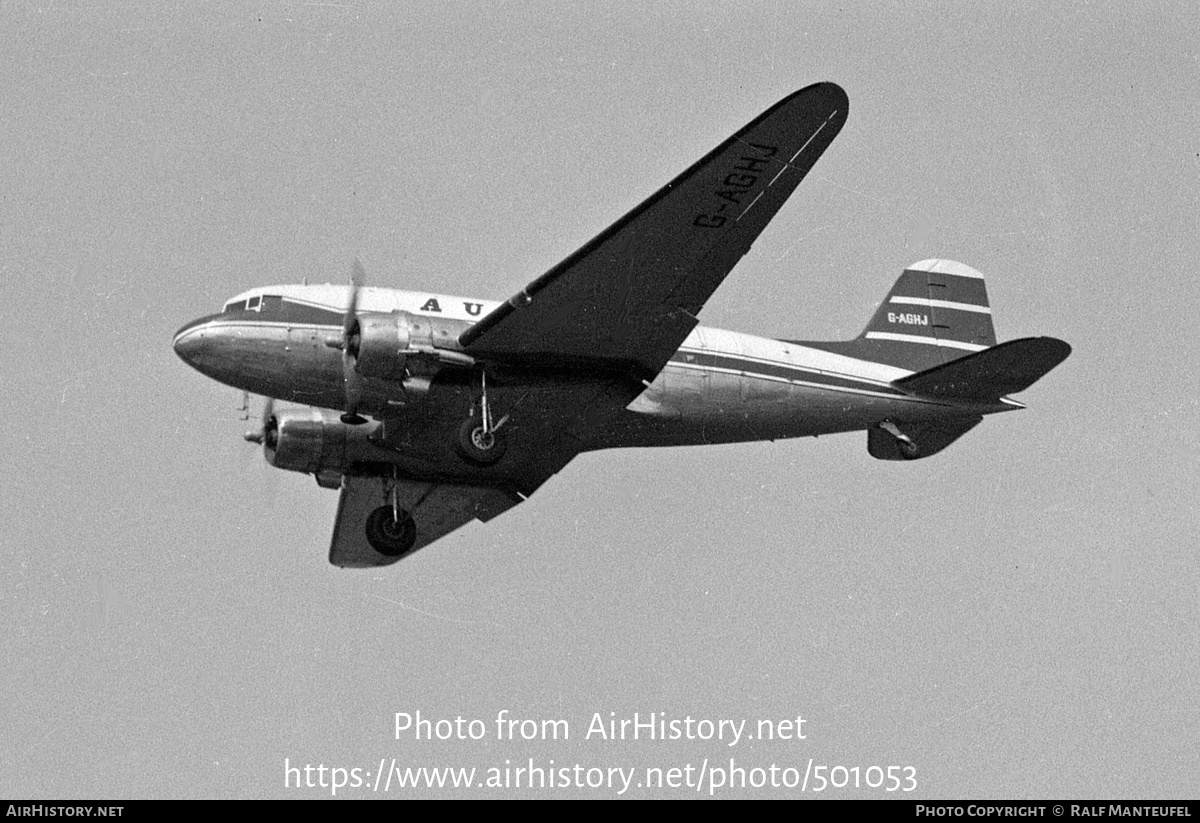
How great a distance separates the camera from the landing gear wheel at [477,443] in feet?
70.8

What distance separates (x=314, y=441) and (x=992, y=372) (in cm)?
908

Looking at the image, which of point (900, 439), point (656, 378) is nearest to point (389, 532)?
point (656, 378)

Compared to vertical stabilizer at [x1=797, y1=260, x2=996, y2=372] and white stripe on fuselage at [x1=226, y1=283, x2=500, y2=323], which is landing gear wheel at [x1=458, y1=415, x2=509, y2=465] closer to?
white stripe on fuselage at [x1=226, y1=283, x2=500, y2=323]

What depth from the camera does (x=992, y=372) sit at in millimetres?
23469

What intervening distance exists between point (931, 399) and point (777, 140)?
19.2 ft

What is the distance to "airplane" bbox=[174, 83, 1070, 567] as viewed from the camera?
20516 mm

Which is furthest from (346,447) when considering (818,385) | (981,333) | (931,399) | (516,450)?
(981,333)

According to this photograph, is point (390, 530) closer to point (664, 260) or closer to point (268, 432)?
point (268, 432)

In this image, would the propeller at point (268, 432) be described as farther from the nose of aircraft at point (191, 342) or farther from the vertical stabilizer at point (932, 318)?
the vertical stabilizer at point (932, 318)

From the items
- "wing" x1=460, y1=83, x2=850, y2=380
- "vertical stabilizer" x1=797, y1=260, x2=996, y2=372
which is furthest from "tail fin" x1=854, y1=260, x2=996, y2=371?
"wing" x1=460, y1=83, x2=850, y2=380

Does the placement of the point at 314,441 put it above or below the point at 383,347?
below

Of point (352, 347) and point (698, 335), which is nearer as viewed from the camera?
point (352, 347)
